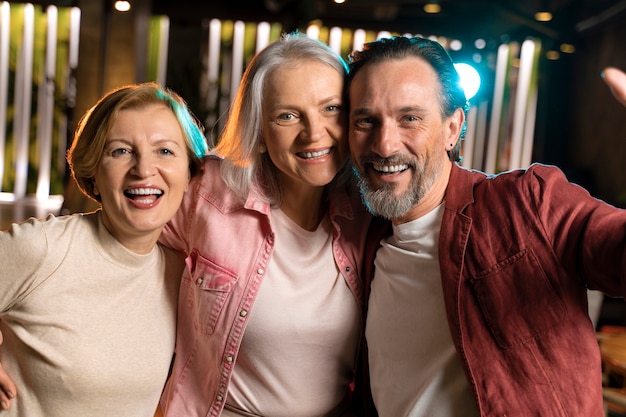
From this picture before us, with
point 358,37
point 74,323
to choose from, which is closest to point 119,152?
point 74,323

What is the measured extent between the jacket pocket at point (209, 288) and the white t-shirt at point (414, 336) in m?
0.44

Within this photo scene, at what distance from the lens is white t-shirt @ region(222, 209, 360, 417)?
5.92 feet

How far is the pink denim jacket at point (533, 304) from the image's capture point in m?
1.46

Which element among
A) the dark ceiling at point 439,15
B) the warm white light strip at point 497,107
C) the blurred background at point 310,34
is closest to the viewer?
the blurred background at point 310,34

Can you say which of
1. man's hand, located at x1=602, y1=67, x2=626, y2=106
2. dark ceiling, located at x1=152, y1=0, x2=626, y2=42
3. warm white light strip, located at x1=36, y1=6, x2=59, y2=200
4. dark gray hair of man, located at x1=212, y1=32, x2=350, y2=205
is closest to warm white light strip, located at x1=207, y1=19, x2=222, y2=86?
dark ceiling, located at x1=152, y1=0, x2=626, y2=42

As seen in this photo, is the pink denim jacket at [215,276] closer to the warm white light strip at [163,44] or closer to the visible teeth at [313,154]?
the visible teeth at [313,154]

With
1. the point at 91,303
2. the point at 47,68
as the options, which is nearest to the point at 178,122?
the point at 91,303

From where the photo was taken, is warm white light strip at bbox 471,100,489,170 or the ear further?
warm white light strip at bbox 471,100,489,170

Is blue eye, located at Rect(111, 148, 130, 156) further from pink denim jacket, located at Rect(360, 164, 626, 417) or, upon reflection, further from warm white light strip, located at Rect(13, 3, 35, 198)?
warm white light strip, located at Rect(13, 3, 35, 198)

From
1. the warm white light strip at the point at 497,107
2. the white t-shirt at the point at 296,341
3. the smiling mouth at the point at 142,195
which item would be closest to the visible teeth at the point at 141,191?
the smiling mouth at the point at 142,195

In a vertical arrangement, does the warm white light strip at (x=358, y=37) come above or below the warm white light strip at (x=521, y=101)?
above

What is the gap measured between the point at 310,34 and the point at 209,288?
8.47 m

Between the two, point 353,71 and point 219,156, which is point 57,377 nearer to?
point 219,156

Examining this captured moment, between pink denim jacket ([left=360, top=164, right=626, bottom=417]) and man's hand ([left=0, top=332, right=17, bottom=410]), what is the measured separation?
109cm
